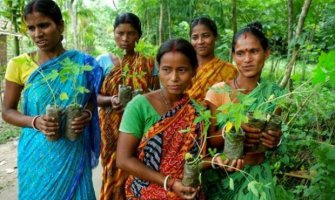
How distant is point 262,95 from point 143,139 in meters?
0.78

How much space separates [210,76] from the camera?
10.4ft

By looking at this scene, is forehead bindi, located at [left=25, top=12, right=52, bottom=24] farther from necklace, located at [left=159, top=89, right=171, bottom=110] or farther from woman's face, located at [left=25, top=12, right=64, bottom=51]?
necklace, located at [left=159, top=89, right=171, bottom=110]

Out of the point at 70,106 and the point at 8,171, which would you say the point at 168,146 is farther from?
the point at 8,171

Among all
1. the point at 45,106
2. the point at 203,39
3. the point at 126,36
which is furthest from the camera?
the point at 126,36

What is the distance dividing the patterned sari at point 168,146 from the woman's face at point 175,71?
159 millimetres

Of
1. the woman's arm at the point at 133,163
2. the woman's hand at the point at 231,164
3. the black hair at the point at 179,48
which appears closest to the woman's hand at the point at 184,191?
the woman's arm at the point at 133,163

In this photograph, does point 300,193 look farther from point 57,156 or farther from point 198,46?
point 57,156

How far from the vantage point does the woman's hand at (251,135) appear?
1.91 metres

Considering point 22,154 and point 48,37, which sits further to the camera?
point 22,154

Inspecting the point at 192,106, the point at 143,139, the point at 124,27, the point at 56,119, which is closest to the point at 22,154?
the point at 56,119

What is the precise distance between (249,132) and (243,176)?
38 cm

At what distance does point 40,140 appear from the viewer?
2309 millimetres

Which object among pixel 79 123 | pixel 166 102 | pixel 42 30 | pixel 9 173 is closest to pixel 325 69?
pixel 166 102

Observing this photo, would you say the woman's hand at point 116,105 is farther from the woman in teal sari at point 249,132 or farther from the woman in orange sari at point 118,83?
the woman in teal sari at point 249,132
